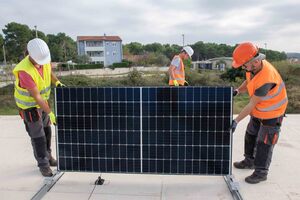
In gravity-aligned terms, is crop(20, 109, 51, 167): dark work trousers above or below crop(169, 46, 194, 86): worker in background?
below

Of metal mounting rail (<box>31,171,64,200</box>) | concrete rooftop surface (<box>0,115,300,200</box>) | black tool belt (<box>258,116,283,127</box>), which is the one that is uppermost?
black tool belt (<box>258,116,283,127</box>)

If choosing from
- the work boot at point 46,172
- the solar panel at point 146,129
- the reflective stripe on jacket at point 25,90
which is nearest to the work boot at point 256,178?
the solar panel at point 146,129

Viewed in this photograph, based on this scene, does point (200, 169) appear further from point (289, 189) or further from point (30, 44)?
point (30, 44)

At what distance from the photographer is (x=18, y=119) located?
23.8ft

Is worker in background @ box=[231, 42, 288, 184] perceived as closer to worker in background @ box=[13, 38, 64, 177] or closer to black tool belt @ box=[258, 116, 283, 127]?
black tool belt @ box=[258, 116, 283, 127]

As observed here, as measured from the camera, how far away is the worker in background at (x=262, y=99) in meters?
3.17

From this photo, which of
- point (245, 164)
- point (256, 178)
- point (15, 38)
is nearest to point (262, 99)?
point (256, 178)

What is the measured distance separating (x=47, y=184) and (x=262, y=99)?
2833 millimetres

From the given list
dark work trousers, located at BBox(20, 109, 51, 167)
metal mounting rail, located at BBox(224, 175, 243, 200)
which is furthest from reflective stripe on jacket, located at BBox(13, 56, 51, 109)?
metal mounting rail, located at BBox(224, 175, 243, 200)

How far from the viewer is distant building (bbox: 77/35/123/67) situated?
61.2m

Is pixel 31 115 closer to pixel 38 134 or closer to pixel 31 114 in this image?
pixel 31 114

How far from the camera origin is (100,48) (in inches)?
2437

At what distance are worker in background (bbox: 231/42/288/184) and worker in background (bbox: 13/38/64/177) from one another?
7.57 feet

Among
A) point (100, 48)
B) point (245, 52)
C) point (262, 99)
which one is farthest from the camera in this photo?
point (100, 48)
